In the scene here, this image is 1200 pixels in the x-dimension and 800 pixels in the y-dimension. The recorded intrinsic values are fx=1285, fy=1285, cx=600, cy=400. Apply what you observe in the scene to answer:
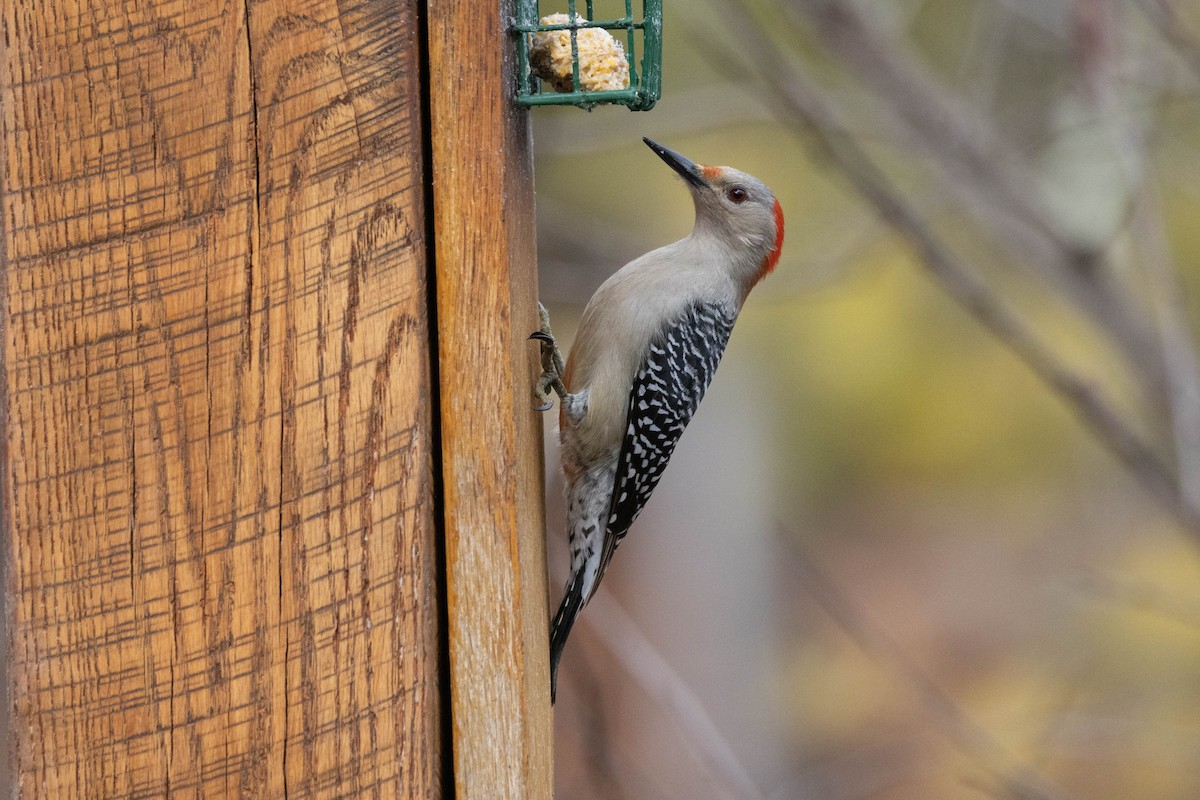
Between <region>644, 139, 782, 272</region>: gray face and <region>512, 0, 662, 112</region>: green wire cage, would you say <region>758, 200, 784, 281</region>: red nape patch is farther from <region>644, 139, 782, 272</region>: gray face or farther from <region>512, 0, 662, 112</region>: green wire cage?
<region>512, 0, 662, 112</region>: green wire cage

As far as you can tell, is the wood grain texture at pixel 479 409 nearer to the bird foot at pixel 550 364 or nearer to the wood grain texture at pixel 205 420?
the wood grain texture at pixel 205 420

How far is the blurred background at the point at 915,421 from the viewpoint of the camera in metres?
3.88

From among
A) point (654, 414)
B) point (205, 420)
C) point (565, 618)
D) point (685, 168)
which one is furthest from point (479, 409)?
point (685, 168)

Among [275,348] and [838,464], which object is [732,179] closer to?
[275,348]

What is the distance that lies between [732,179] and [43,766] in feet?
9.56

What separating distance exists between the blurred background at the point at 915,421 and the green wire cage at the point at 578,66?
3.28ft

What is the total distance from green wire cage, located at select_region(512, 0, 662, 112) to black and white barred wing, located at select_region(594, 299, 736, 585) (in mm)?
1087

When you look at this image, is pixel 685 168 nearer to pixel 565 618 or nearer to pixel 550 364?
pixel 550 364

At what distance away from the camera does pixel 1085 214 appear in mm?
5160

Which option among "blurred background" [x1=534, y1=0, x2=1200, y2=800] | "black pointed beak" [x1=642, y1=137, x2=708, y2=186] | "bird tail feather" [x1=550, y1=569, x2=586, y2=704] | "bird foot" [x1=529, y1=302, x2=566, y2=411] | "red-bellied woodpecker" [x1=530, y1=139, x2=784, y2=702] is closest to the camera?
"bird tail feather" [x1=550, y1=569, x2=586, y2=704]

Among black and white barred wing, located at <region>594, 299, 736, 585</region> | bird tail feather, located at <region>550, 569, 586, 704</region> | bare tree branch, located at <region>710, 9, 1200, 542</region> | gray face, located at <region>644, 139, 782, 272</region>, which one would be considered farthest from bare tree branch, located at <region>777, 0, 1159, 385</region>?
Result: bird tail feather, located at <region>550, 569, 586, 704</region>

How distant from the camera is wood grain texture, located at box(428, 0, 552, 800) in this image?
2186 millimetres

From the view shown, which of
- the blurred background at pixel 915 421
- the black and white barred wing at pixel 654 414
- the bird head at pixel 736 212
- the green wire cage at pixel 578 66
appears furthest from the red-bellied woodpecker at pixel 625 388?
the green wire cage at pixel 578 66

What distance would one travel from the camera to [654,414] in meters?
3.74
